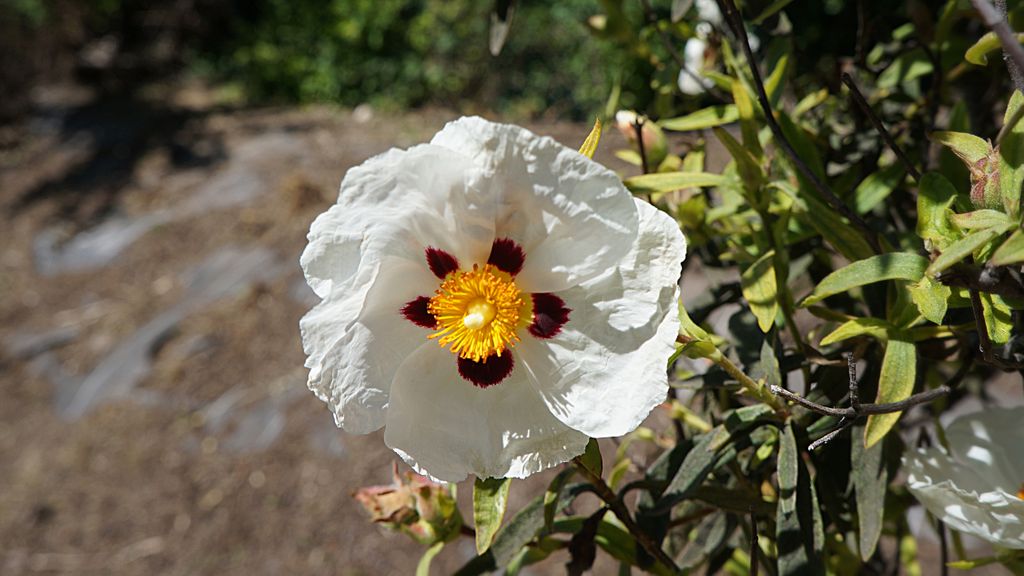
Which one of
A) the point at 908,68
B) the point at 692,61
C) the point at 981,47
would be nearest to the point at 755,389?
Result: the point at 981,47

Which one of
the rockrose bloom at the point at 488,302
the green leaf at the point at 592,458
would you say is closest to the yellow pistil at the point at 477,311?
the rockrose bloom at the point at 488,302

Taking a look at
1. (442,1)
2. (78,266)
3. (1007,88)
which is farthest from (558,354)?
(442,1)

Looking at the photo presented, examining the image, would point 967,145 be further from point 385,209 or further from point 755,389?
point 385,209

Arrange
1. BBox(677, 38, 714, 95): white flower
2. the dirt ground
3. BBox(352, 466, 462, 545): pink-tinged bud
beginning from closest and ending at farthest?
BBox(352, 466, 462, 545): pink-tinged bud → BBox(677, 38, 714, 95): white flower → the dirt ground

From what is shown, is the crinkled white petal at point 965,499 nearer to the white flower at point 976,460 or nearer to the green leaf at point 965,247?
the white flower at point 976,460

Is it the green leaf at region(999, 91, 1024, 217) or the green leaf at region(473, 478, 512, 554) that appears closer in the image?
the green leaf at region(999, 91, 1024, 217)

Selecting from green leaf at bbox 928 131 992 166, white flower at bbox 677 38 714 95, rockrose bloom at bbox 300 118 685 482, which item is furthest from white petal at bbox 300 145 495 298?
white flower at bbox 677 38 714 95

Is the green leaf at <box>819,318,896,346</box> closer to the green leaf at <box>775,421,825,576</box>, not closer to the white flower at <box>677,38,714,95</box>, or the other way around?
the green leaf at <box>775,421,825,576</box>
